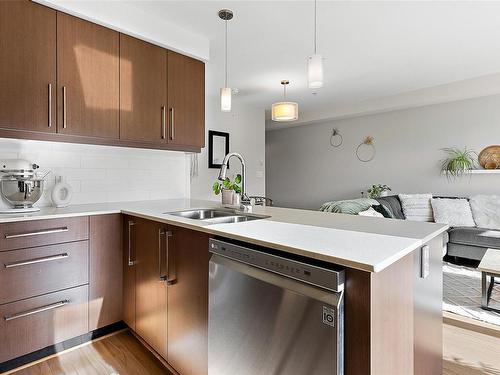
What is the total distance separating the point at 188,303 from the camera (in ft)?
4.76

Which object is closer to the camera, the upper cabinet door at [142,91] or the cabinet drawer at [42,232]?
the cabinet drawer at [42,232]

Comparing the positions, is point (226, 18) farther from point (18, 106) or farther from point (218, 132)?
point (218, 132)

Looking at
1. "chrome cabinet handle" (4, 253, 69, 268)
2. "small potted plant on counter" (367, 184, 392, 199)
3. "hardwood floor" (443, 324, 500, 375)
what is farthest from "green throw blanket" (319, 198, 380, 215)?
"chrome cabinet handle" (4, 253, 69, 268)

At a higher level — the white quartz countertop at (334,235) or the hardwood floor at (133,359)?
the white quartz countertop at (334,235)

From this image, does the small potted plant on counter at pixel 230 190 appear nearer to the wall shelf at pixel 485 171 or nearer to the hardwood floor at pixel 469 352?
the hardwood floor at pixel 469 352

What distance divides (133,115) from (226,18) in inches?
45.7

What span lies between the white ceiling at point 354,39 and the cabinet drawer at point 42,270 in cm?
196

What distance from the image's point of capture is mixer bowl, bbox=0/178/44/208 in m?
1.90

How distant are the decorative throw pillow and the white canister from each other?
422 cm

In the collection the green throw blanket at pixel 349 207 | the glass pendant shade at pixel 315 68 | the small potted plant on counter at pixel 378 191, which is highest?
the glass pendant shade at pixel 315 68

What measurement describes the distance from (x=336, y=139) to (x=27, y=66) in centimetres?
530

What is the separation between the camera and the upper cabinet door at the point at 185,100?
2645mm

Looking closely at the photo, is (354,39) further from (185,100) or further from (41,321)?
(41,321)

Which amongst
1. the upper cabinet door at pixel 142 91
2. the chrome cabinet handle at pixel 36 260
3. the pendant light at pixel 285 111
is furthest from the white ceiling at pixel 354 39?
the chrome cabinet handle at pixel 36 260
